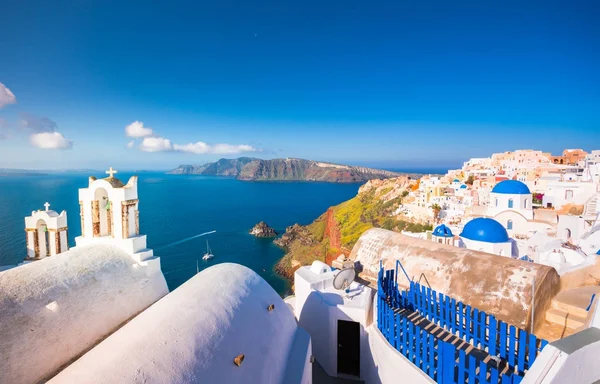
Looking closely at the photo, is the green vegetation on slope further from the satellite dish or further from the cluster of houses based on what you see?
the satellite dish

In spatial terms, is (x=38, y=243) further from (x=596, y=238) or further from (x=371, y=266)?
(x=596, y=238)

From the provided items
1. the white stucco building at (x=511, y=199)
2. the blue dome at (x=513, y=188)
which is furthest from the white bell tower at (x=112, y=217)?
the blue dome at (x=513, y=188)

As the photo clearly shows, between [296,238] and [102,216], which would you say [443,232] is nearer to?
[102,216]

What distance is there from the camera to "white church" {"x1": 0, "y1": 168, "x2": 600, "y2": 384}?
13.8 ft

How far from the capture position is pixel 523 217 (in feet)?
79.7

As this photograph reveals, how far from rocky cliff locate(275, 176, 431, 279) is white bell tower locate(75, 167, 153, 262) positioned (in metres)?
32.9

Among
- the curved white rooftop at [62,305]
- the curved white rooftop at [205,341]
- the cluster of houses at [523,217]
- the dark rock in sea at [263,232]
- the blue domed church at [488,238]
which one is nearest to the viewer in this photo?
the curved white rooftop at [205,341]

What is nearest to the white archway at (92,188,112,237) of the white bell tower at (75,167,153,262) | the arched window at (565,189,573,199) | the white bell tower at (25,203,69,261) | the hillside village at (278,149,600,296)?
the white bell tower at (75,167,153,262)

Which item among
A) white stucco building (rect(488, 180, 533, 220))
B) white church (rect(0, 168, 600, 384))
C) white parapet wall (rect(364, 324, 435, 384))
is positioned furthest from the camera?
white stucco building (rect(488, 180, 533, 220))

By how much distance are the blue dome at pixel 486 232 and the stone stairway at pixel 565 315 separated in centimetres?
958

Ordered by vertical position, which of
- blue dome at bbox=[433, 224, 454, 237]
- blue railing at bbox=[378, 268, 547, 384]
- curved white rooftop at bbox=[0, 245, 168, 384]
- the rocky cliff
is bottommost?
the rocky cliff

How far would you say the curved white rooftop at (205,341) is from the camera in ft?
13.5

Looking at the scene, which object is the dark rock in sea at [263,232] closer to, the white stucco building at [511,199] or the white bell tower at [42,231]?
the white stucco building at [511,199]

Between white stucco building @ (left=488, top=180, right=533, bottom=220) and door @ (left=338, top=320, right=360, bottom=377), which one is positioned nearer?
door @ (left=338, top=320, right=360, bottom=377)
